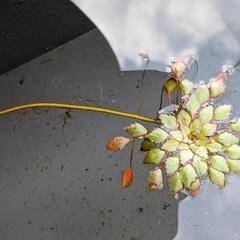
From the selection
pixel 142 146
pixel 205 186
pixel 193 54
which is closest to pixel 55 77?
Answer: pixel 142 146

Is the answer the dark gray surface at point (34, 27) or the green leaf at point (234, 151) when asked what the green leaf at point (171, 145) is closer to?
the green leaf at point (234, 151)

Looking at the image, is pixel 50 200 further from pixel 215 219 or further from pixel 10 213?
pixel 215 219

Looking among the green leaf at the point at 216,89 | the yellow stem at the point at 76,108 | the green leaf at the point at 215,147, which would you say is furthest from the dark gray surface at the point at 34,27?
the green leaf at the point at 215,147

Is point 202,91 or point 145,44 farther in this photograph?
point 145,44

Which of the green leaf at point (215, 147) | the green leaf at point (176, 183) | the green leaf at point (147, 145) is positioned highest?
the green leaf at point (147, 145)

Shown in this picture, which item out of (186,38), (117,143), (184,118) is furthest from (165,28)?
(117,143)

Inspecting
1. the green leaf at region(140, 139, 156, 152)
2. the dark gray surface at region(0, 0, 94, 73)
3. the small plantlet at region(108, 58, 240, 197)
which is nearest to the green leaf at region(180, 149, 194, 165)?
the small plantlet at region(108, 58, 240, 197)

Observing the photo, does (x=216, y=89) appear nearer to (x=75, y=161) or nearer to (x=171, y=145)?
(x=171, y=145)
